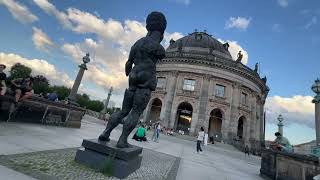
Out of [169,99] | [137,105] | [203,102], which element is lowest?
[137,105]

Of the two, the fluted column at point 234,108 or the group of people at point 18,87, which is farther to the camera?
the fluted column at point 234,108

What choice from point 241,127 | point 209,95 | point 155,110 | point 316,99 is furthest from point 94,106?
point 316,99

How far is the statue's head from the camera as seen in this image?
5.79 metres

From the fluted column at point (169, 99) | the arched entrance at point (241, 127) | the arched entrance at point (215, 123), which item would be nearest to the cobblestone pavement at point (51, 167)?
the fluted column at point (169, 99)

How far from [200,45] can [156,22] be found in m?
40.6

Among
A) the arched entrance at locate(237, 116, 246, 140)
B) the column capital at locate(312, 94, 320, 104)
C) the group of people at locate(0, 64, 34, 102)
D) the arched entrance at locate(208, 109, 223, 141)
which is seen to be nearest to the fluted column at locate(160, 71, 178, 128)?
the arched entrance at locate(208, 109, 223, 141)

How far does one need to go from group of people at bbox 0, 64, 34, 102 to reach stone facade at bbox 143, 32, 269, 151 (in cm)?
2735

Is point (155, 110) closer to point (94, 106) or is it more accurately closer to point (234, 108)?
point (234, 108)

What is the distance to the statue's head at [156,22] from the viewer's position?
5793 mm

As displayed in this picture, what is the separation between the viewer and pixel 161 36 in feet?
19.5

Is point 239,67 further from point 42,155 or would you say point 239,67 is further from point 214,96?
point 42,155

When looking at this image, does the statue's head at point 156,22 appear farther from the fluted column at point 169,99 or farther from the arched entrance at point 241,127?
the arched entrance at point 241,127

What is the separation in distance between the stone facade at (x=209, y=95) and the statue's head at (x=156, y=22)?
29.7 metres

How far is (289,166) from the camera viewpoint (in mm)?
8719
